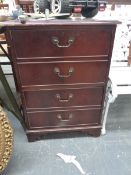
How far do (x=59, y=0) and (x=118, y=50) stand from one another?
63 centimetres

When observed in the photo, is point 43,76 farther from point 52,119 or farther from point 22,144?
point 22,144

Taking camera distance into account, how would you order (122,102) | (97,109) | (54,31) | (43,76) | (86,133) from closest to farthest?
(54,31) → (43,76) → (97,109) → (86,133) → (122,102)

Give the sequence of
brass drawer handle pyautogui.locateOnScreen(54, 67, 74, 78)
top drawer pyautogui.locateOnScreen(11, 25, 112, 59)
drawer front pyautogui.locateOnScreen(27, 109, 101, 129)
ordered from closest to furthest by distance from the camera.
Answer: top drawer pyautogui.locateOnScreen(11, 25, 112, 59), brass drawer handle pyautogui.locateOnScreen(54, 67, 74, 78), drawer front pyautogui.locateOnScreen(27, 109, 101, 129)

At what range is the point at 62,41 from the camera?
41.3 inches

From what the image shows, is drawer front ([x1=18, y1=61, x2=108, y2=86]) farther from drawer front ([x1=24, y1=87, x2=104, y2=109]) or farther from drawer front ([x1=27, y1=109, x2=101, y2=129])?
drawer front ([x1=27, y1=109, x2=101, y2=129])

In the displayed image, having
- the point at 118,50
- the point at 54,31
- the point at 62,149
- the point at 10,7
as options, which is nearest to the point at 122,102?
the point at 118,50

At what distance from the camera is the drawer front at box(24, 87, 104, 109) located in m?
1.20

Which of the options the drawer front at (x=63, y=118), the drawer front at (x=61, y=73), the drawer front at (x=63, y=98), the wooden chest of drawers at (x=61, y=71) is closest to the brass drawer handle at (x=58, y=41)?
the wooden chest of drawers at (x=61, y=71)

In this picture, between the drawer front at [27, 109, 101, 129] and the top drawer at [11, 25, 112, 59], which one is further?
the drawer front at [27, 109, 101, 129]

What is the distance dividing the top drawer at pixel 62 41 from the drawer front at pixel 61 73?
59mm

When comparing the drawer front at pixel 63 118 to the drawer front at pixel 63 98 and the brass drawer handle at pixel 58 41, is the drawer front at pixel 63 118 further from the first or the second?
the brass drawer handle at pixel 58 41

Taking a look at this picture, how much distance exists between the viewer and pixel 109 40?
3.51ft

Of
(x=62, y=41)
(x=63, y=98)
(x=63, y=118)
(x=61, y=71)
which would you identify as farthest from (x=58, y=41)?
(x=63, y=118)

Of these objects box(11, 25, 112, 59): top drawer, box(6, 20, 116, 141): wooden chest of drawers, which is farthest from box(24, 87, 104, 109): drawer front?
Answer: box(11, 25, 112, 59): top drawer
